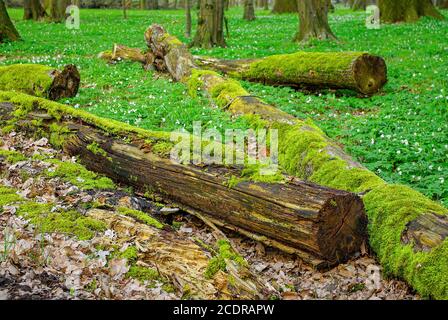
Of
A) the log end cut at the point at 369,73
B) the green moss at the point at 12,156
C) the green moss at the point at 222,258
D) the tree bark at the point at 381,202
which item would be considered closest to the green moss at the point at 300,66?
the log end cut at the point at 369,73

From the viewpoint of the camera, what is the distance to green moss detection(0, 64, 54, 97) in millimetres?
10667

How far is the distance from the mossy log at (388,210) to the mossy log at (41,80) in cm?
581

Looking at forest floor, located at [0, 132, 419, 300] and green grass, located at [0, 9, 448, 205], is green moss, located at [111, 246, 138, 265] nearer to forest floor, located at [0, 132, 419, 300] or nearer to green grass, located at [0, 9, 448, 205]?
forest floor, located at [0, 132, 419, 300]

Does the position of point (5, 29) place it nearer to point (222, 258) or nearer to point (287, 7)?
point (222, 258)

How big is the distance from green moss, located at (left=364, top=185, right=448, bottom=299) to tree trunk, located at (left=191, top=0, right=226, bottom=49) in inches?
531

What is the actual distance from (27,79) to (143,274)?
311 inches

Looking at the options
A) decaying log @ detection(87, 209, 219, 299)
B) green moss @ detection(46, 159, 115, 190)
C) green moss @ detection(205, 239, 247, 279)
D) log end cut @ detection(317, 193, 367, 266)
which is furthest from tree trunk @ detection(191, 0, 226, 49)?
log end cut @ detection(317, 193, 367, 266)

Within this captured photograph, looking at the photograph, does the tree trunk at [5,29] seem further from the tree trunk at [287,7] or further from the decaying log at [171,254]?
the tree trunk at [287,7]

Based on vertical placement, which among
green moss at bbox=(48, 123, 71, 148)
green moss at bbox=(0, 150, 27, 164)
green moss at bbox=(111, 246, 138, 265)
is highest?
green moss at bbox=(48, 123, 71, 148)

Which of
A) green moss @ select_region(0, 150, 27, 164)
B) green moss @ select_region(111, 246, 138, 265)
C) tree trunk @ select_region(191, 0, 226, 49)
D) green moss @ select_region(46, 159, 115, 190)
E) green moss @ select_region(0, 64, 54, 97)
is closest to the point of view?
green moss @ select_region(111, 246, 138, 265)
